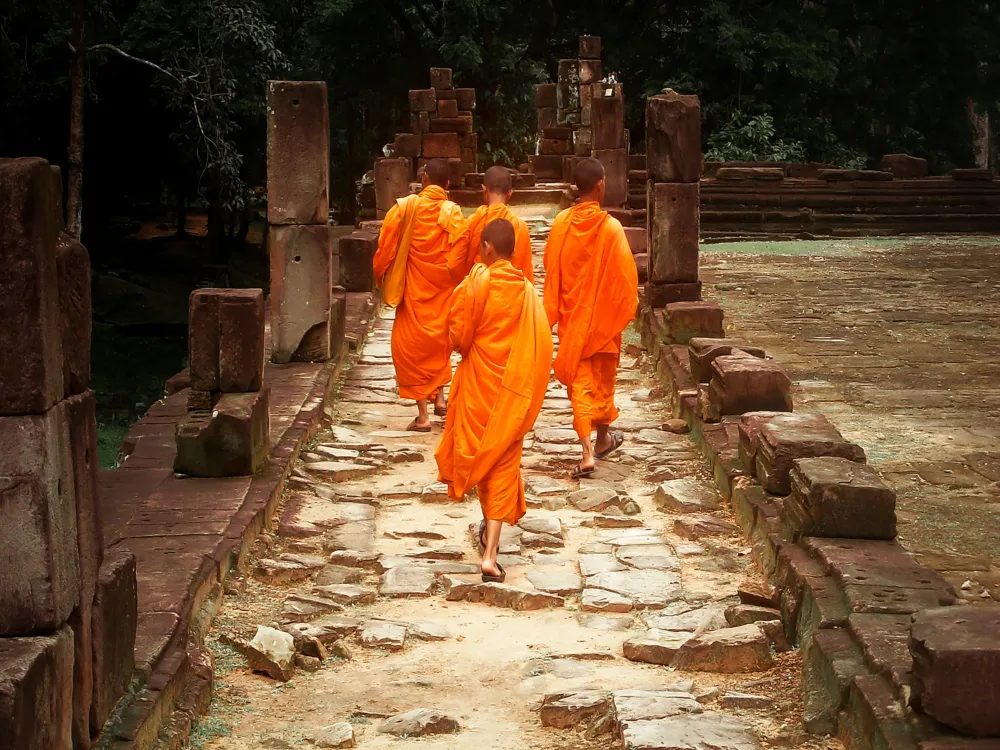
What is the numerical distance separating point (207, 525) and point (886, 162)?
21.2 meters

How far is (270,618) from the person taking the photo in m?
6.00

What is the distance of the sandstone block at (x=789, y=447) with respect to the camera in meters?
6.72

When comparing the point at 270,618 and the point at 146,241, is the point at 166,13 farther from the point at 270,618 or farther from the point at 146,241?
the point at 270,618

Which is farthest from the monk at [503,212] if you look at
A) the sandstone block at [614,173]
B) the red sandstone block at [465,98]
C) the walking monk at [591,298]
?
the red sandstone block at [465,98]

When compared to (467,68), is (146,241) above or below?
below

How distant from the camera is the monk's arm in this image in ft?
32.2

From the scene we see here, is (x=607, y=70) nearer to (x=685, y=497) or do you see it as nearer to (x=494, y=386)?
(x=685, y=497)

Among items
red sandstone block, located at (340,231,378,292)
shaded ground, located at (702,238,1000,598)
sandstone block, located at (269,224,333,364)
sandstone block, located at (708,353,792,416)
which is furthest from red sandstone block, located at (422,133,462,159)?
sandstone block, located at (708,353,792,416)

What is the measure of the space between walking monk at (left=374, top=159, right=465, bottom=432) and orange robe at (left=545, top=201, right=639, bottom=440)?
1.13m

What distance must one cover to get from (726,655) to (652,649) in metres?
0.29

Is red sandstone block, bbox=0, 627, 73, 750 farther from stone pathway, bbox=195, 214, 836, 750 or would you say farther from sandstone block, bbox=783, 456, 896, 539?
sandstone block, bbox=783, 456, 896, 539

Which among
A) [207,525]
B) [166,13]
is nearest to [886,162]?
[166,13]

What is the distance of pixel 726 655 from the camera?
17.9 feet

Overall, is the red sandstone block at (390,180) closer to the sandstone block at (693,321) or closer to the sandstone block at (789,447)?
the sandstone block at (693,321)
